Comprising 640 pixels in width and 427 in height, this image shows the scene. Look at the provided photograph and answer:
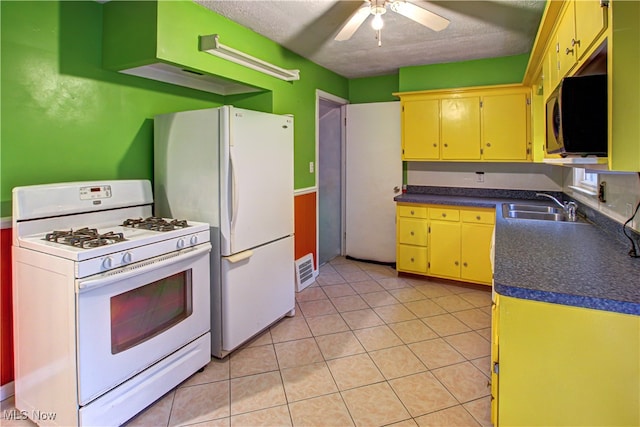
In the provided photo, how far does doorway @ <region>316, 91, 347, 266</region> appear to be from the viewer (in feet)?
16.0

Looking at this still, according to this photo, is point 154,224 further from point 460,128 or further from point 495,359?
point 460,128

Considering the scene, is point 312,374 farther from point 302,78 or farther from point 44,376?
point 302,78

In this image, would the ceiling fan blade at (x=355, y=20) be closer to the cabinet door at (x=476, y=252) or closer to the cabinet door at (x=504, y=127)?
the cabinet door at (x=504, y=127)

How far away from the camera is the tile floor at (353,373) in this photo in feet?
6.41

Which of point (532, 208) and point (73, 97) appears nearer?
point (73, 97)

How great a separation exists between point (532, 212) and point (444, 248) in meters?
0.90

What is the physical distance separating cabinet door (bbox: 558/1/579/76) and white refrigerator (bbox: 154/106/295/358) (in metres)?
1.79

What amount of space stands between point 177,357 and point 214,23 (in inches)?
87.2

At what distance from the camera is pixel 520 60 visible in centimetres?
379

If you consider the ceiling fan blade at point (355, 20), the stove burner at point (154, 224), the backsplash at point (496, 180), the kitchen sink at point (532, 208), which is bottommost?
the stove burner at point (154, 224)

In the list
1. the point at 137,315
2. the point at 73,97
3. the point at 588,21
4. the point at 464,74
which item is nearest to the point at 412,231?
the point at 464,74

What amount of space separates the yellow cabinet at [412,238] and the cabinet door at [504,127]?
91 cm

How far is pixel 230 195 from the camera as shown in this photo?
2.39m

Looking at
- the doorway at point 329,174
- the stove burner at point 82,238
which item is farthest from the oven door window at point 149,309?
the doorway at point 329,174
